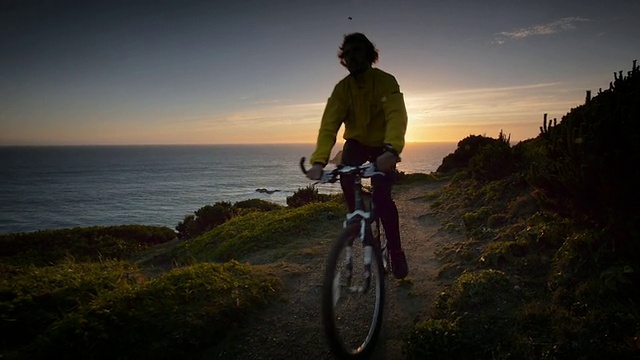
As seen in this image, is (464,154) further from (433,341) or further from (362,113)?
(433,341)

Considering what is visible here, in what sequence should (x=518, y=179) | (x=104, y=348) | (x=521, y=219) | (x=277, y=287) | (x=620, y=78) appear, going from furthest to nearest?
(x=518, y=179) → (x=521, y=219) → (x=277, y=287) → (x=620, y=78) → (x=104, y=348)

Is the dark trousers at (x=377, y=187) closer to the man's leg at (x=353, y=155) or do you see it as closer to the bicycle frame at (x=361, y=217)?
the man's leg at (x=353, y=155)

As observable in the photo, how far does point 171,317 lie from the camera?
4215mm

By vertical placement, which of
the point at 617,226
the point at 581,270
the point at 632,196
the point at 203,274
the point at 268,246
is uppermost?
the point at 632,196

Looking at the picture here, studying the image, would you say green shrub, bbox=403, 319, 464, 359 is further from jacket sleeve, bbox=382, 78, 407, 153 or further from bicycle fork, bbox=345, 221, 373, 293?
jacket sleeve, bbox=382, 78, 407, 153

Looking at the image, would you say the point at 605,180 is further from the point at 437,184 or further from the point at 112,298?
the point at 437,184

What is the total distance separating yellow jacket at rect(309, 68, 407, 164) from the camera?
390 cm

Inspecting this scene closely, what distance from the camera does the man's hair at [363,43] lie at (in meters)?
3.96

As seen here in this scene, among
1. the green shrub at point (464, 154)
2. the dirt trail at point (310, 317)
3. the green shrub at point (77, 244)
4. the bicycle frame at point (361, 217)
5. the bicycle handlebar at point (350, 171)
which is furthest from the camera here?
the green shrub at point (464, 154)

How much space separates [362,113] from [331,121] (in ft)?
1.28

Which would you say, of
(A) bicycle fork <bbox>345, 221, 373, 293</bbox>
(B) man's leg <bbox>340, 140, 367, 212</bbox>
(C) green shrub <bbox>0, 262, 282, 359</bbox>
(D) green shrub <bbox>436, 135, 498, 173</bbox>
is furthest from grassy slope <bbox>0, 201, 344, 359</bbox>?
(D) green shrub <bbox>436, 135, 498, 173</bbox>

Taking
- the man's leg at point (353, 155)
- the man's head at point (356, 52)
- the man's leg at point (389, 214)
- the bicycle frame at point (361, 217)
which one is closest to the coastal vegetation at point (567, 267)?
the man's leg at point (389, 214)

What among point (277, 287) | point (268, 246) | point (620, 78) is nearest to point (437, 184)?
point (268, 246)

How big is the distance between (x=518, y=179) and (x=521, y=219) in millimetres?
2457
